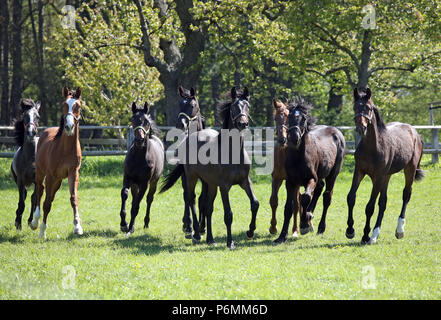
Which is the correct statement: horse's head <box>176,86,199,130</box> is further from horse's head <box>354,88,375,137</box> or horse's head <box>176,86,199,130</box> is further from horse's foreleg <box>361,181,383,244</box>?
horse's foreleg <box>361,181,383,244</box>

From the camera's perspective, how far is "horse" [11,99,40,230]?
38.1 ft

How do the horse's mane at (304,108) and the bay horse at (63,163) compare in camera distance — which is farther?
the bay horse at (63,163)

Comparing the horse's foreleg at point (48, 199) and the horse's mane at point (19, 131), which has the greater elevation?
the horse's mane at point (19, 131)

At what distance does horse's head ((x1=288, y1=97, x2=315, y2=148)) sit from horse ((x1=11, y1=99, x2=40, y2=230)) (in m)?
5.19

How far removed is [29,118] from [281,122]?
5053 mm

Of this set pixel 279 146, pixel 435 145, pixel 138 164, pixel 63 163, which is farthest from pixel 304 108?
pixel 435 145

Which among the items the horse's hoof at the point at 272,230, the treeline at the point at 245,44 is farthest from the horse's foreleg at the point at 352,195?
the treeline at the point at 245,44

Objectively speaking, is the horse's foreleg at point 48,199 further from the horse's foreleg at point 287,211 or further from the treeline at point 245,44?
the treeline at point 245,44

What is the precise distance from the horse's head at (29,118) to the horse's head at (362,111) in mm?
6219

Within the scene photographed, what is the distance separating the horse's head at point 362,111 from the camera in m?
9.32

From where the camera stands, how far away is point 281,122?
32.7ft

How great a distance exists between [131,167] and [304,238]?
11.5ft

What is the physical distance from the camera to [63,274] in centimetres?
734
